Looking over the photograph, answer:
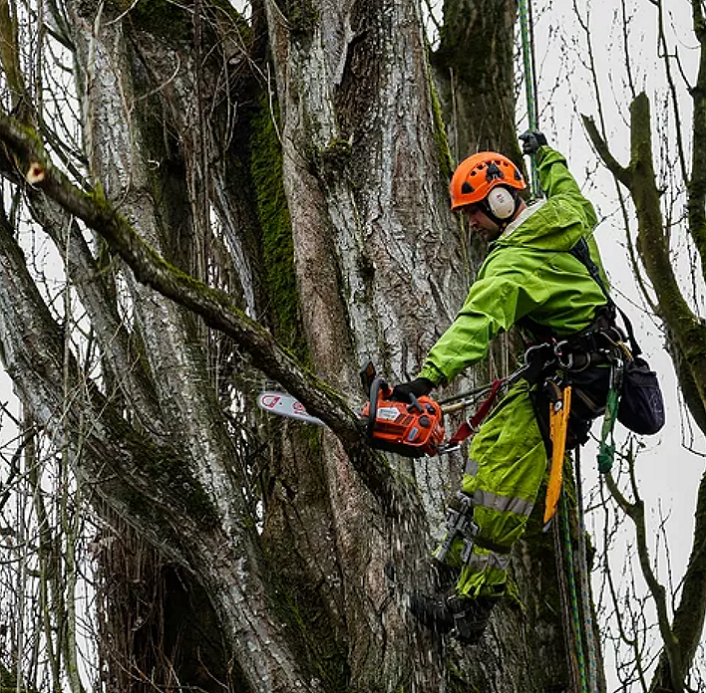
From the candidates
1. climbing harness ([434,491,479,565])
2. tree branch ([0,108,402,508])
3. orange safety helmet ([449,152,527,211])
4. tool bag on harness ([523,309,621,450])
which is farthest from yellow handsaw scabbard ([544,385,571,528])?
orange safety helmet ([449,152,527,211])

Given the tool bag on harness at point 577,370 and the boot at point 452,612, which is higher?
the tool bag on harness at point 577,370

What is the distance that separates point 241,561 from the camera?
5.02 meters

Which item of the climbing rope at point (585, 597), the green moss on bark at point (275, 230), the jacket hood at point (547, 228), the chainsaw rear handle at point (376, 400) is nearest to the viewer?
the chainsaw rear handle at point (376, 400)

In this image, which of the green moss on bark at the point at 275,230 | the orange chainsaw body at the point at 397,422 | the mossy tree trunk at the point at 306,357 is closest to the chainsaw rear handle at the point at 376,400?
the orange chainsaw body at the point at 397,422

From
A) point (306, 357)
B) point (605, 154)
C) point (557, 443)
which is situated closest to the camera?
point (557, 443)

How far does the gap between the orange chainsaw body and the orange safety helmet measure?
3.34ft

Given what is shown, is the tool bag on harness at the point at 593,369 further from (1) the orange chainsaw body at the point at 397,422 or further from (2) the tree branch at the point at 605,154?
(2) the tree branch at the point at 605,154

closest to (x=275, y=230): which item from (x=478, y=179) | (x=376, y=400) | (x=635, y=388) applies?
(x=478, y=179)

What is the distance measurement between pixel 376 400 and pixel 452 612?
0.97m

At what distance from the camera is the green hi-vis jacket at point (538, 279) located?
4.06m

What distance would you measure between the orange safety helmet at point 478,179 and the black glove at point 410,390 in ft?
3.35

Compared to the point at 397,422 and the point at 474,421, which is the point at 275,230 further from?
the point at 397,422

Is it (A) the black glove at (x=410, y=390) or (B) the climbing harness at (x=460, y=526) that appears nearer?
(A) the black glove at (x=410, y=390)

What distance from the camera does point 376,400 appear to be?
377 cm
